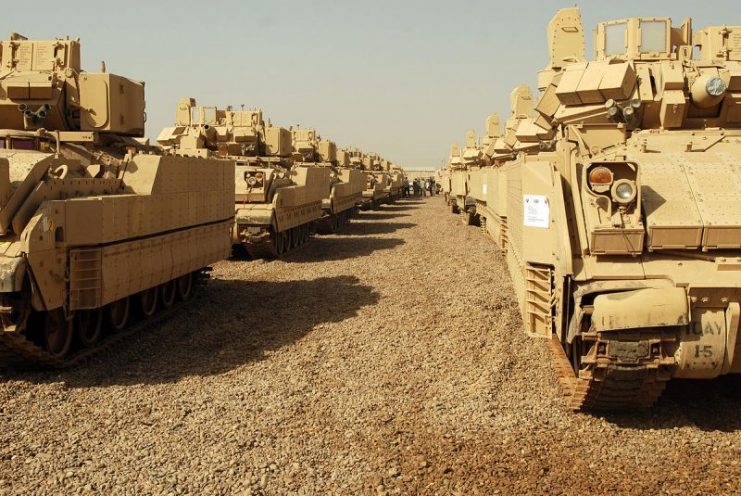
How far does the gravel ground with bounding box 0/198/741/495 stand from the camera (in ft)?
15.8

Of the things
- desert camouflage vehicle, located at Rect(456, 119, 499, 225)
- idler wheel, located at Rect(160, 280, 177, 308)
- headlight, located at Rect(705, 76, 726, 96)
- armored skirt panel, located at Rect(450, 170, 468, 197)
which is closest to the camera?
headlight, located at Rect(705, 76, 726, 96)

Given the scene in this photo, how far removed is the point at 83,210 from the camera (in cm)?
753

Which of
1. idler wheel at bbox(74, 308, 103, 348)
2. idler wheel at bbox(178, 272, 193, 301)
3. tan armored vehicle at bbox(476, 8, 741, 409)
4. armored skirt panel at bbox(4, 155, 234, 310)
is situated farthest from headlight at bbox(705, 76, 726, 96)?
idler wheel at bbox(178, 272, 193, 301)

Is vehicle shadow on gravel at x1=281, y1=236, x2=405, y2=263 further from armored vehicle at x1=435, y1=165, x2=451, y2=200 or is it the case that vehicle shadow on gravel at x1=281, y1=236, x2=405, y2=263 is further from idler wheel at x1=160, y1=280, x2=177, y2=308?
armored vehicle at x1=435, y1=165, x2=451, y2=200

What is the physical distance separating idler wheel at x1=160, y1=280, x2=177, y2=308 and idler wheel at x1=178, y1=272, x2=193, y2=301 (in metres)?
0.12

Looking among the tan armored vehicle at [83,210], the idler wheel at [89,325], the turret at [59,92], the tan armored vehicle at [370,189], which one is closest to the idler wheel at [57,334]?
A: the tan armored vehicle at [83,210]

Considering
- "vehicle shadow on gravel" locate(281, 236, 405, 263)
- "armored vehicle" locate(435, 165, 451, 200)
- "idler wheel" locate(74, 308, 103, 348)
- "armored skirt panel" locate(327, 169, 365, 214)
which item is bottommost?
"idler wheel" locate(74, 308, 103, 348)

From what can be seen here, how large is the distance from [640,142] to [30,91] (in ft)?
24.2

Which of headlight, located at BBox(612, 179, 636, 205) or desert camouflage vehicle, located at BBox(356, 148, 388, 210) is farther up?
desert camouflage vehicle, located at BBox(356, 148, 388, 210)

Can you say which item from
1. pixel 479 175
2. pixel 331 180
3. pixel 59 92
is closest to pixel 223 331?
pixel 59 92

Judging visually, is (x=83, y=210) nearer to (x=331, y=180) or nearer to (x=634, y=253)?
(x=634, y=253)

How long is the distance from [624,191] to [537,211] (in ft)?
2.97

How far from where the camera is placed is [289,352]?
8102 millimetres

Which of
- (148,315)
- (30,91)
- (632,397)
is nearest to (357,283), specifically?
(148,315)
